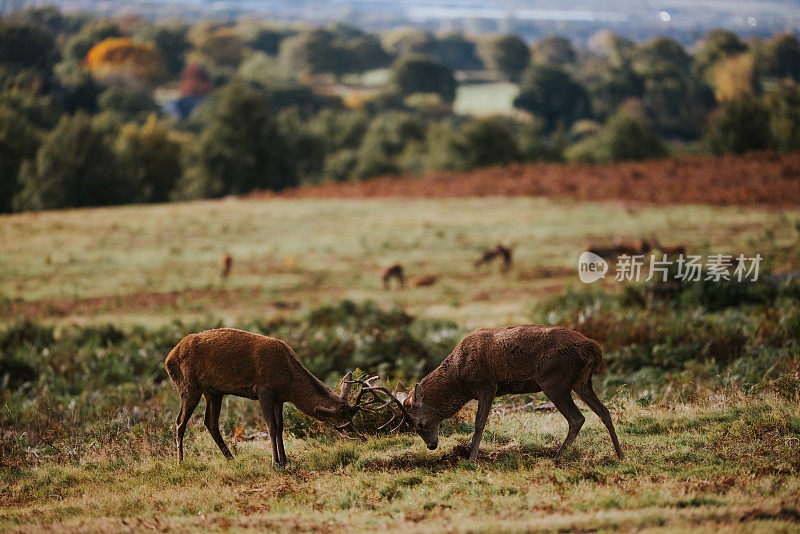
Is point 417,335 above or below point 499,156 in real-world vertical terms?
above

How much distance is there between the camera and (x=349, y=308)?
23.3m

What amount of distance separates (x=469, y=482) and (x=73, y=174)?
63428 mm

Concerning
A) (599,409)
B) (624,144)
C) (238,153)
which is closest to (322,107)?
(238,153)

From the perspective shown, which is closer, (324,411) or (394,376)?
(324,411)

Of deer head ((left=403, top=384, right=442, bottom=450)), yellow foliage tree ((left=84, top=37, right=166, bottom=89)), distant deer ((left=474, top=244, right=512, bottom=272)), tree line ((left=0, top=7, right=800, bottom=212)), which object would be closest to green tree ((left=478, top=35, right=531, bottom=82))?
tree line ((left=0, top=7, right=800, bottom=212))

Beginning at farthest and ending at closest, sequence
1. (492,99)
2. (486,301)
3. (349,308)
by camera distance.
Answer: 1. (492,99)
2. (486,301)
3. (349,308)

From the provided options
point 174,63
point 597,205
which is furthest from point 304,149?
point 174,63

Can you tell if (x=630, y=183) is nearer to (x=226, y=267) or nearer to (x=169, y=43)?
(x=226, y=267)

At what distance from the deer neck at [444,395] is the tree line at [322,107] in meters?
60.1

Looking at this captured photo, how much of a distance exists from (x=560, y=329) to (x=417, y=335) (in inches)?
414

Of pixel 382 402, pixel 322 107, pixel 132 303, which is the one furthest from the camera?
pixel 322 107

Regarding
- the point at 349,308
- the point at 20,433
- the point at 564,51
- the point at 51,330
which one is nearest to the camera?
the point at 20,433

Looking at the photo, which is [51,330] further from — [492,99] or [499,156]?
[492,99]

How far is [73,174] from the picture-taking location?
65.2 meters
